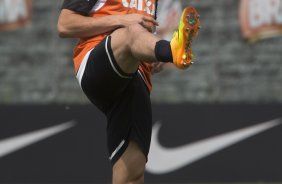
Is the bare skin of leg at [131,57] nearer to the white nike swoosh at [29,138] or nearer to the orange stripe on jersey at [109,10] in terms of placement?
the orange stripe on jersey at [109,10]

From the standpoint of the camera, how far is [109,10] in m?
4.30

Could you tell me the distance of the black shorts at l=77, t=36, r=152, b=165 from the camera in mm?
4117

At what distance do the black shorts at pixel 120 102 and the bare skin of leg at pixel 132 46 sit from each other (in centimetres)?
16

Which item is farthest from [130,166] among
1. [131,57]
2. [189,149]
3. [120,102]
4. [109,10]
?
[189,149]

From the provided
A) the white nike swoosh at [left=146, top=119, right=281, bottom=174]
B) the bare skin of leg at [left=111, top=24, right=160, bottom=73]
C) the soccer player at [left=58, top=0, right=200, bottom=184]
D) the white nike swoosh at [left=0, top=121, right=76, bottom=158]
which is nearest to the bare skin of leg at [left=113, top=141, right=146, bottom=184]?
the soccer player at [left=58, top=0, right=200, bottom=184]

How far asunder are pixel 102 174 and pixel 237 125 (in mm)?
1349

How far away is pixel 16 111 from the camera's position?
7551 mm

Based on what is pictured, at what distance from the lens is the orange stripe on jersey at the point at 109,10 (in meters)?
4.26

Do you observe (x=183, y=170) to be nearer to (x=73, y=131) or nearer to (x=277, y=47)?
(x=73, y=131)

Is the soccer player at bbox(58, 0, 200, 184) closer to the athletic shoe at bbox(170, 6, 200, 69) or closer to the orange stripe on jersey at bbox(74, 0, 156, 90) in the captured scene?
the orange stripe on jersey at bbox(74, 0, 156, 90)

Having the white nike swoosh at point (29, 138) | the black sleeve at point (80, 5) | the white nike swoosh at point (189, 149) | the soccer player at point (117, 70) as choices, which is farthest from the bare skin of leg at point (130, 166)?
the white nike swoosh at point (29, 138)

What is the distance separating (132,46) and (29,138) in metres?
4.01

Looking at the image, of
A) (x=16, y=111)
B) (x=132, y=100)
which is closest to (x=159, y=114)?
(x=16, y=111)

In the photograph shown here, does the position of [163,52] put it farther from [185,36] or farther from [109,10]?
[109,10]
